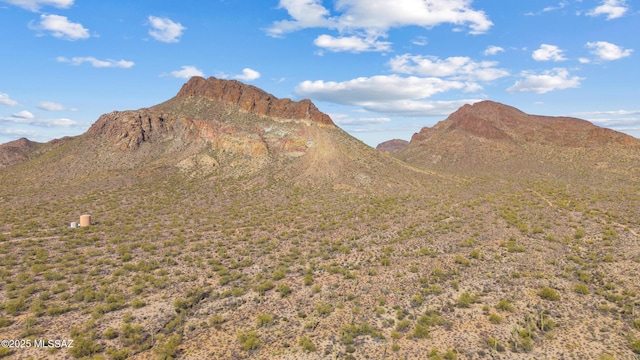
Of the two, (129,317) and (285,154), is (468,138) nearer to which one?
(285,154)

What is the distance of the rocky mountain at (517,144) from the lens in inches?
3078

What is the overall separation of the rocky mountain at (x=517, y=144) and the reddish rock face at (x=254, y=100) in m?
40.4

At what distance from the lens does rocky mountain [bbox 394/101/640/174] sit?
78.2 meters

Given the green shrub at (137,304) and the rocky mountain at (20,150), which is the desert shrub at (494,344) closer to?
the green shrub at (137,304)

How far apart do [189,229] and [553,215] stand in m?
35.9

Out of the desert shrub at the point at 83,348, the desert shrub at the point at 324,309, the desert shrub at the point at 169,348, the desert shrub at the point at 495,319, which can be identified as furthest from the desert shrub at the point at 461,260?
the desert shrub at the point at 83,348

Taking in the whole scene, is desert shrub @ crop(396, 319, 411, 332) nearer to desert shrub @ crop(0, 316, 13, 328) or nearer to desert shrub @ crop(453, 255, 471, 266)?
desert shrub @ crop(453, 255, 471, 266)

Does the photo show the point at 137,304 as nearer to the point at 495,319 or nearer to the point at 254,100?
the point at 495,319

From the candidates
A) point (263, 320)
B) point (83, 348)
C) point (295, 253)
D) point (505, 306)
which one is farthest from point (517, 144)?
point (83, 348)

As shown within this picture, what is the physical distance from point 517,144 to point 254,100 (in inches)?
2901

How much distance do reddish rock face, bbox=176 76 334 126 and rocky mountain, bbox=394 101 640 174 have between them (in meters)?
40.4

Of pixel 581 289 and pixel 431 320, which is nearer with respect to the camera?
pixel 431 320

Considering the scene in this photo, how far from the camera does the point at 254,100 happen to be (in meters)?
67.0

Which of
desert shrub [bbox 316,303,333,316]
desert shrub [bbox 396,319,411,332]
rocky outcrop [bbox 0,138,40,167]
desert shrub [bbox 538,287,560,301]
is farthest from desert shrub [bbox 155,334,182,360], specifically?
rocky outcrop [bbox 0,138,40,167]
